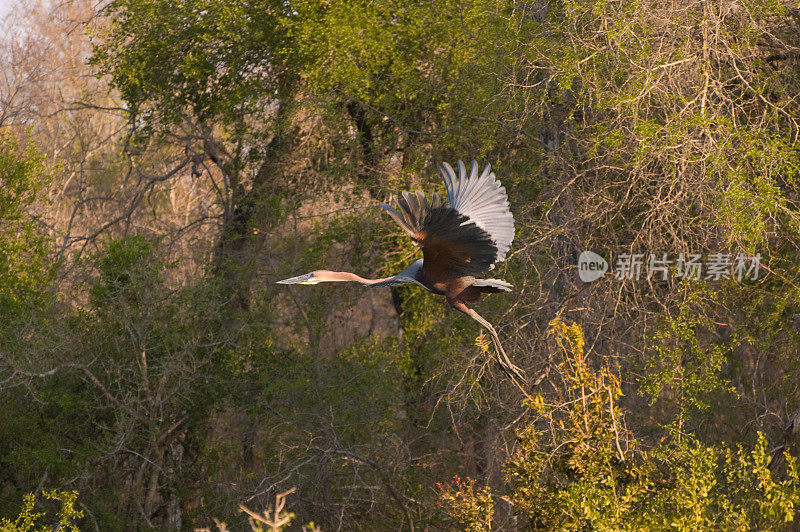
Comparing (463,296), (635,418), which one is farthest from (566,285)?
(463,296)

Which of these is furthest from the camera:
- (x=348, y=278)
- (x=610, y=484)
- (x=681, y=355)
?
(x=681, y=355)

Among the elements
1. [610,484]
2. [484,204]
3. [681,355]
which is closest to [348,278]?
[484,204]

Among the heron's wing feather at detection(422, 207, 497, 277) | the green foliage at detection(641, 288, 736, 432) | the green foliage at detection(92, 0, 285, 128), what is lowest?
the green foliage at detection(641, 288, 736, 432)

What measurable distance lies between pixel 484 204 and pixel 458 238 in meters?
0.32

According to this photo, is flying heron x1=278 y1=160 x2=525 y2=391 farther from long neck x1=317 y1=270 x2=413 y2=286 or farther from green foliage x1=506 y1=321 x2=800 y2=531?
green foliage x1=506 y1=321 x2=800 y2=531

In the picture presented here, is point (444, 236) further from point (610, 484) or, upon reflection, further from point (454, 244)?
point (610, 484)

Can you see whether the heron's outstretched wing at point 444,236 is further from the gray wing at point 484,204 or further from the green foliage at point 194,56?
the green foliage at point 194,56

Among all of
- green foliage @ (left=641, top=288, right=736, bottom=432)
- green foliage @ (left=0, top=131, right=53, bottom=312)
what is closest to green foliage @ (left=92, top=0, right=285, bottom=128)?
green foliage @ (left=0, top=131, right=53, bottom=312)

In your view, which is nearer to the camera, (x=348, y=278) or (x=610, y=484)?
(x=348, y=278)

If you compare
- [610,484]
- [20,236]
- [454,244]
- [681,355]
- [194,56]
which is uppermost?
[454,244]

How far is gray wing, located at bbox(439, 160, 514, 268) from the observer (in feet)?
19.8

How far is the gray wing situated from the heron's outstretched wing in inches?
3.1

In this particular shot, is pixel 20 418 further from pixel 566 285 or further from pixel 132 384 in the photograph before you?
pixel 566 285

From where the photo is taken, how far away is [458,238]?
5.96m
